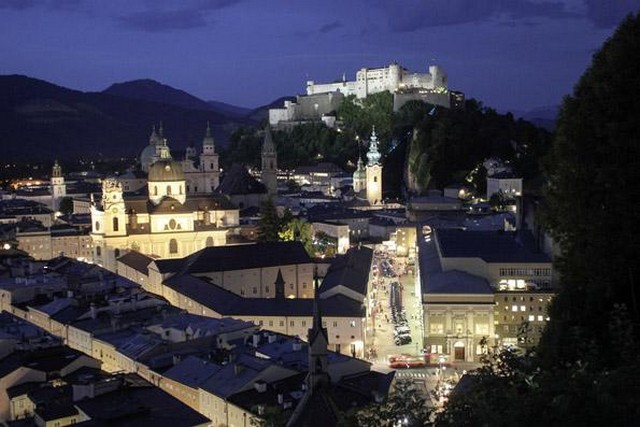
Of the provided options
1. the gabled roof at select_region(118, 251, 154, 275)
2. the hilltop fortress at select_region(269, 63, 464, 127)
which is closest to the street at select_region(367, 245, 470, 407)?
the gabled roof at select_region(118, 251, 154, 275)

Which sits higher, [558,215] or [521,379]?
[558,215]

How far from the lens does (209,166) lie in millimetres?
71375

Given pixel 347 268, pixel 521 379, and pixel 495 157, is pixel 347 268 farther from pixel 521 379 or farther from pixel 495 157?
pixel 495 157

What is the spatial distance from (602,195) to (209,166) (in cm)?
5708

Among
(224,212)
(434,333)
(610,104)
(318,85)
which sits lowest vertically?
(434,333)

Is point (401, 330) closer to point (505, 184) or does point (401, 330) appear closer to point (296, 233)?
point (296, 233)

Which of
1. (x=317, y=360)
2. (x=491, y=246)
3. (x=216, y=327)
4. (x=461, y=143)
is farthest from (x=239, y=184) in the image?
(x=317, y=360)

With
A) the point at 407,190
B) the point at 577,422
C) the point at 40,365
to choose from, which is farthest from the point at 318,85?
the point at 577,422

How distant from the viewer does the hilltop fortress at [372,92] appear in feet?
325

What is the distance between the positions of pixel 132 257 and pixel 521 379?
39.9 metres

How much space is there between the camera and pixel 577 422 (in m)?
8.52

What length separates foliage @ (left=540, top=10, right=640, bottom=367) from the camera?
15.8 meters

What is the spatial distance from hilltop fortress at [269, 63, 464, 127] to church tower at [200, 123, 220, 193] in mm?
32044

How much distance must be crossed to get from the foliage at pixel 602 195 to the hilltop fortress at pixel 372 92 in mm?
Result: 81090
